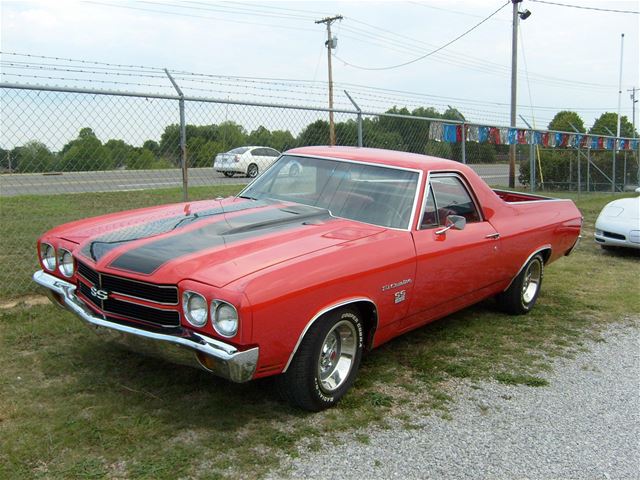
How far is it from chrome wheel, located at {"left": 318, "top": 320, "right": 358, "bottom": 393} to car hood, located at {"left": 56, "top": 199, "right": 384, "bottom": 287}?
1.79ft

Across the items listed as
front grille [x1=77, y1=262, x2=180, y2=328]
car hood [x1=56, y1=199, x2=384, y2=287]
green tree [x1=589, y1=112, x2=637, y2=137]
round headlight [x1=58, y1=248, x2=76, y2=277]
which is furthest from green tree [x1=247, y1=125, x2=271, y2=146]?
green tree [x1=589, y1=112, x2=637, y2=137]

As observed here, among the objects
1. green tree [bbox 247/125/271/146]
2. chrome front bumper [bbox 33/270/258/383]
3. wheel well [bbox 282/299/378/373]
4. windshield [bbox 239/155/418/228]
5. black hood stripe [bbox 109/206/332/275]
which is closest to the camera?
chrome front bumper [bbox 33/270/258/383]

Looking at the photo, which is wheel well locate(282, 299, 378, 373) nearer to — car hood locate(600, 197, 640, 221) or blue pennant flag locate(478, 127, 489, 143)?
car hood locate(600, 197, 640, 221)

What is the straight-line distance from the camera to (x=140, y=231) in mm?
3775

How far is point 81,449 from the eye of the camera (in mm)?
2988

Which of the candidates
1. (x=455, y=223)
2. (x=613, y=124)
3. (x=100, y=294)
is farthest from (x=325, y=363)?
(x=613, y=124)

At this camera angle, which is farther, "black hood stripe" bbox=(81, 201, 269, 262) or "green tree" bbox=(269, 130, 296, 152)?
"green tree" bbox=(269, 130, 296, 152)

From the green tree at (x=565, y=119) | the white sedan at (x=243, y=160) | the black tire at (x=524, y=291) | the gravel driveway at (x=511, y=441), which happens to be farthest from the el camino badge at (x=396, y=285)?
the green tree at (x=565, y=119)

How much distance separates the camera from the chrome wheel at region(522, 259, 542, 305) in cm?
573

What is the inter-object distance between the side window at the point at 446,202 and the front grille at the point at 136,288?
6.33ft

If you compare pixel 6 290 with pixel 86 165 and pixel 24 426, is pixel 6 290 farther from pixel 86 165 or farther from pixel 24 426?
pixel 24 426

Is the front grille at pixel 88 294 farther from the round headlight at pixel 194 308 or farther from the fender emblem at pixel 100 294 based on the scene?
the round headlight at pixel 194 308

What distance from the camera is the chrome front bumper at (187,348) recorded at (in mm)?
2936

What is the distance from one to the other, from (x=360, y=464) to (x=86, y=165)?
4.66 metres
